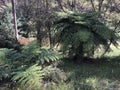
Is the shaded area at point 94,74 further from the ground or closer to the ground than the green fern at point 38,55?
closer to the ground

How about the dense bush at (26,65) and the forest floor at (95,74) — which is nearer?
the dense bush at (26,65)

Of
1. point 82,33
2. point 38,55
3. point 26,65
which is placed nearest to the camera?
point 26,65

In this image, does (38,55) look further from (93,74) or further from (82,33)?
(82,33)

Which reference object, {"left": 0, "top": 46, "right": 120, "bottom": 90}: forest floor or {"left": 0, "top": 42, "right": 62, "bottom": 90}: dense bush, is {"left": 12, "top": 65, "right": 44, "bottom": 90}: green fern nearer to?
{"left": 0, "top": 42, "right": 62, "bottom": 90}: dense bush

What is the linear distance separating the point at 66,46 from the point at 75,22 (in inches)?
31.9

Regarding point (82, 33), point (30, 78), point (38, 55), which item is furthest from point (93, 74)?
point (30, 78)

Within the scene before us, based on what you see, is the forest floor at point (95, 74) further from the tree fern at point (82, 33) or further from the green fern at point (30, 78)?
the green fern at point (30, 78)

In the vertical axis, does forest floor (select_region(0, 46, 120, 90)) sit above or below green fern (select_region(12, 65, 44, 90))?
below

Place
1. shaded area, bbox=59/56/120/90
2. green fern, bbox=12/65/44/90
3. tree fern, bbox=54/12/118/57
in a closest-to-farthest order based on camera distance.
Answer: green fern, bbox=12/65/44/90 → shaded area, bbox=59/56/120/90 → tree fern, bbox=54/12/118/57

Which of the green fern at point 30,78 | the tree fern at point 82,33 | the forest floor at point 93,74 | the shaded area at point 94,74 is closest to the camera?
the green fern at point 30,78

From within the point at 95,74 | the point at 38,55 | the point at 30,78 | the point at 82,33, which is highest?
the point at 82,33

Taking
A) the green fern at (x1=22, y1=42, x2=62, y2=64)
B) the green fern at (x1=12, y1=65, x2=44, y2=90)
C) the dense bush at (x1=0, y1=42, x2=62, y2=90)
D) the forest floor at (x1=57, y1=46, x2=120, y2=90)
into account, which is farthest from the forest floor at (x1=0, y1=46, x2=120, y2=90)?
the green fern at (x1=12, y1=65, x2=44, y2=90)

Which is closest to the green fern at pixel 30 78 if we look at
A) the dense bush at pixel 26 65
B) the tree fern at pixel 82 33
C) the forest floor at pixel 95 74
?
the dense bush at pixel 26 65

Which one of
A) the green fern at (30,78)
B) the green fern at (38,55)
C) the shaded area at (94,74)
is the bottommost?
the shaded area at (94,74)
